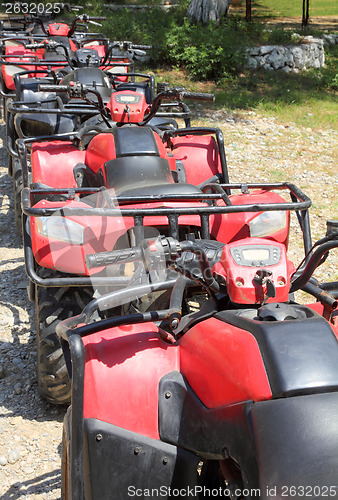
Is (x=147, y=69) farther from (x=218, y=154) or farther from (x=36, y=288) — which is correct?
(x=36, y=288)

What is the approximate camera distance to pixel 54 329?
2807mm

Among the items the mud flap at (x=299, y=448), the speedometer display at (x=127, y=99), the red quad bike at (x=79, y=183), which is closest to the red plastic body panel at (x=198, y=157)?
the red quad bike at (x=79, y=183)

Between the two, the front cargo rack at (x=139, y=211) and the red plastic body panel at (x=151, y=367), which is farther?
the front cargo rack at (x=139, y=211)

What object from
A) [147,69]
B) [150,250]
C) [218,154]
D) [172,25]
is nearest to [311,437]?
[150,250]

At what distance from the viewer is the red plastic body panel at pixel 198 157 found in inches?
159

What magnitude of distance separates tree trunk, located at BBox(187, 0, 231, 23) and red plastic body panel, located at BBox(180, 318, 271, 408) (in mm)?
10550

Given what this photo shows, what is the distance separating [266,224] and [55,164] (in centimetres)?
155

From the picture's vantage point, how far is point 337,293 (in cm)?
217

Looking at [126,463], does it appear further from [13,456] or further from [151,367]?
[13,456]

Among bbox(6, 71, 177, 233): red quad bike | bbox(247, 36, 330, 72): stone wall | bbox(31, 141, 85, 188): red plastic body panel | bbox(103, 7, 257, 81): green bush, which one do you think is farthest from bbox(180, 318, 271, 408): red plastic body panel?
bbox(247, 36, 330, 72): stone wall

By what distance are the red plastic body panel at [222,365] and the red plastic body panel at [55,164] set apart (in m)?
2.24

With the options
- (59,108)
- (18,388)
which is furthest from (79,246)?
(59,108)

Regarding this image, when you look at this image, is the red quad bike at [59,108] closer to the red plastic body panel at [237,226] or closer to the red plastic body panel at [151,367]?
the red plastic body panel at [237,226]

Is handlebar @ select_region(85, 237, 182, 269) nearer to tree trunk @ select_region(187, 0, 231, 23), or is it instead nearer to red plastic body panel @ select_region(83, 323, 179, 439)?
red plastic body panel @ select_region(83, 323, 179, 439)
